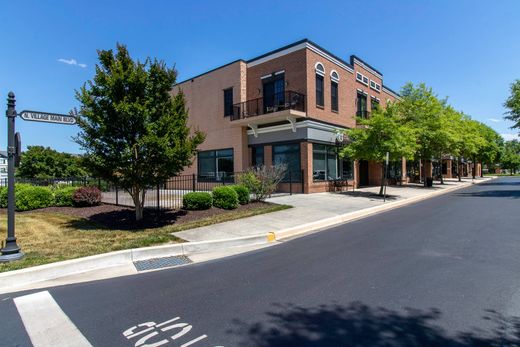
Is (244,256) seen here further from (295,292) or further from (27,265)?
(27,265)

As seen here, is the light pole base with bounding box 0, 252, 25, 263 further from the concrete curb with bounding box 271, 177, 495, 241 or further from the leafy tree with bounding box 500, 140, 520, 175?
the leafy tree with bounding box 500, 140, 520, 175

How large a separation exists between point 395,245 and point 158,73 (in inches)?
312

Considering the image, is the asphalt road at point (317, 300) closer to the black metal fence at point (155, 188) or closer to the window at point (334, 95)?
the black metal fence at point (155, 188)

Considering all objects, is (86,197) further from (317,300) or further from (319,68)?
(319,68)

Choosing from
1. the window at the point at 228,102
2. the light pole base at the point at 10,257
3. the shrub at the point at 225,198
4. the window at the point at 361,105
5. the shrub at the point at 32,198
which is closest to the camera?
the light pole base at the point at 10,257

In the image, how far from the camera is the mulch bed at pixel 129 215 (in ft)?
33.9

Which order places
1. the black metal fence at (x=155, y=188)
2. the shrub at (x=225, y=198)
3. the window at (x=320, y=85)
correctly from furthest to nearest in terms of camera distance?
the window at (x=320, y=85)
the black metal fence at (x=155, y=188)
the shrub at (x=225, y=198)

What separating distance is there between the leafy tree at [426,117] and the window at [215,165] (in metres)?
14.8

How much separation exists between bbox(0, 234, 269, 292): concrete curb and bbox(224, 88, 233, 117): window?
16.1 meters

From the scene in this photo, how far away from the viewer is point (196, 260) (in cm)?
693

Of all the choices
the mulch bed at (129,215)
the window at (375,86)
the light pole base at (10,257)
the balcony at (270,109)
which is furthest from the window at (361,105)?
the light pole base at (10,257)

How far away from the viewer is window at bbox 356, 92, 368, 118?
2538 cm

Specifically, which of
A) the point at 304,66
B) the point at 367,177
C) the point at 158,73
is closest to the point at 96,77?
the point at 158,73

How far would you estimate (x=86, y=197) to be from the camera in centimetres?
1338
